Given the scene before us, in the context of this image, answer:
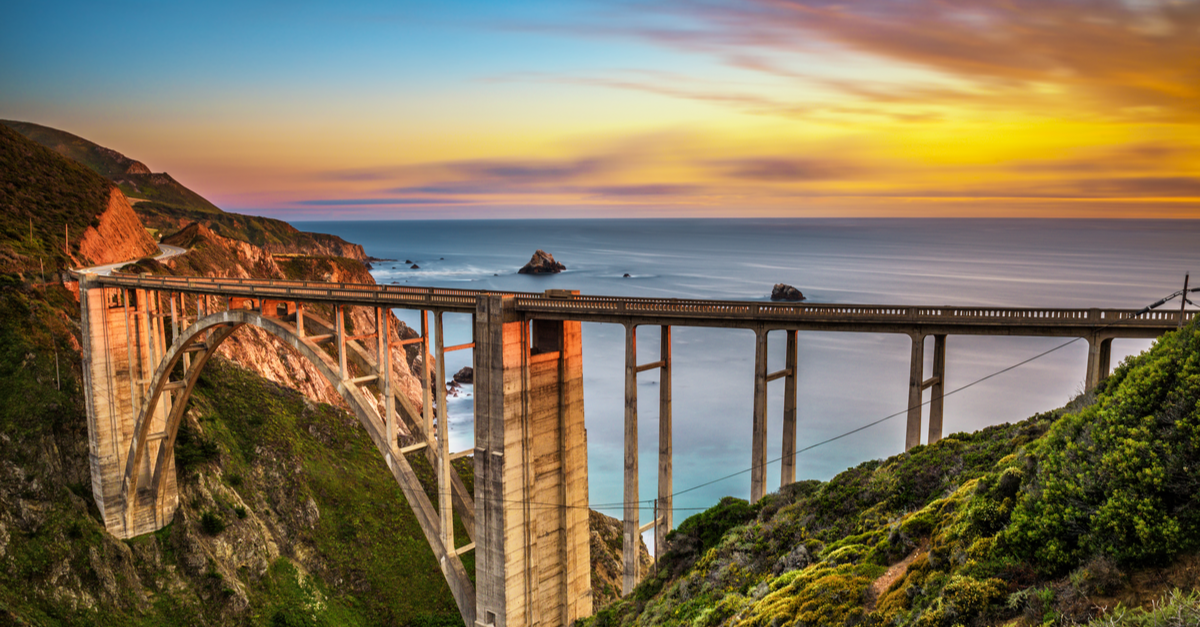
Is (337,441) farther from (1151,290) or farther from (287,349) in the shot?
(1151,290)

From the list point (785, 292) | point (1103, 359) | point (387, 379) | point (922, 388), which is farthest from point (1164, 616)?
point (785, 292)

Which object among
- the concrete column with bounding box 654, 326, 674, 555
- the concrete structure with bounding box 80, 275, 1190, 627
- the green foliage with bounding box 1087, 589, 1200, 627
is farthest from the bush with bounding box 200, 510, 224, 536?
the green foliage with bounding box 1087, 589, 1200, 627

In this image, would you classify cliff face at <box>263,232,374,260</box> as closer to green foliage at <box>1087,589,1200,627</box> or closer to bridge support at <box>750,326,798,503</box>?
bridge support at <box>750,326,798,503</box>

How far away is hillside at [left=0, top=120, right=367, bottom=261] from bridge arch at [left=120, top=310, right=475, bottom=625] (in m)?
83.8

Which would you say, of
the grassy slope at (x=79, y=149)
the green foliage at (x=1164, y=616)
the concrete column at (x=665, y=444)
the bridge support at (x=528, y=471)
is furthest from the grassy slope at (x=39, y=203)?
the grassy slope at (x=79, y=149)

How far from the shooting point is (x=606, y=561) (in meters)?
42.3

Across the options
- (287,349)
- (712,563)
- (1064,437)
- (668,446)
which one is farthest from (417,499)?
(287,349)

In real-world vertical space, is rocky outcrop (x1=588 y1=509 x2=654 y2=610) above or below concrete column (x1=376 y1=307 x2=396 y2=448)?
below

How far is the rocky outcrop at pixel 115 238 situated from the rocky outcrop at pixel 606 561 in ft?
151

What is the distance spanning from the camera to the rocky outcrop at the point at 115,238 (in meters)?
55.7

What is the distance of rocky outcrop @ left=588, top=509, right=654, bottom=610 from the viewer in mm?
39625

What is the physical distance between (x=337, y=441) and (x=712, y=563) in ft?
118

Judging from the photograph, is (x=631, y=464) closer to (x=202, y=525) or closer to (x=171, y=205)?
(x=202, y=525)

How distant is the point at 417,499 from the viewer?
2656 centimetres
